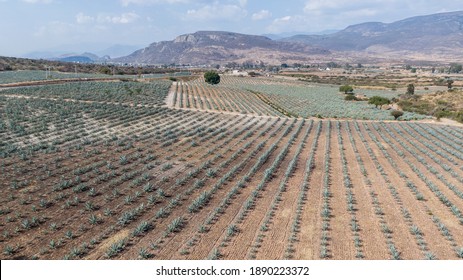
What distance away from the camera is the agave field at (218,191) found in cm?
1519

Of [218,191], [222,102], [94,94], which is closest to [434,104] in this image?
[222,102]

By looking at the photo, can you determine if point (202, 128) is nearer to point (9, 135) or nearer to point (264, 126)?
point (264, 126)

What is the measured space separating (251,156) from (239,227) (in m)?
13.5

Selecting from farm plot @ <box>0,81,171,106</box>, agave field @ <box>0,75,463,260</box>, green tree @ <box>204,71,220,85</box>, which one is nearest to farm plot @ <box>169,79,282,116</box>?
farm plot @ <box>0,81,171,106</box>

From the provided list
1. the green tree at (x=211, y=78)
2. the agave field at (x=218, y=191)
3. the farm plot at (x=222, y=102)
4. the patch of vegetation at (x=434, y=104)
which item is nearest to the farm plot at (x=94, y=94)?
the farm plot at (x=222, y=102)

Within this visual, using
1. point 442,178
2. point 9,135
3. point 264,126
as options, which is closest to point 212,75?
point 264,126

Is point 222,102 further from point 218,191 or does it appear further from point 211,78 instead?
point 211,78

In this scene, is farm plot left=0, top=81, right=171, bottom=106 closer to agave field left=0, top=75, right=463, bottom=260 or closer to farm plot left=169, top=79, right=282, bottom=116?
farm plot left=169, top=79, right=282, bottom=116

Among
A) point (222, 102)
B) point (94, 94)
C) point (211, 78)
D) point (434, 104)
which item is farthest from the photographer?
point (211, 78)

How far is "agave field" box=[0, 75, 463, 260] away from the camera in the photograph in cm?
1519

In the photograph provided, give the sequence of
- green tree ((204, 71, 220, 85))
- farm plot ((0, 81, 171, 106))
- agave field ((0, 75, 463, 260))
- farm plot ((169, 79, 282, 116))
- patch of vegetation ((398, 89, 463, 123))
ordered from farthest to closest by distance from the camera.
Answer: green tree ((204, 71, 220, 85)), patch of vegetation ((398, 89, 463, 123)), farm plot ((169, 79, 282, 116)), farm plot ((0, 81, 171, 106)), agave field ((0, 75, 463, 260))

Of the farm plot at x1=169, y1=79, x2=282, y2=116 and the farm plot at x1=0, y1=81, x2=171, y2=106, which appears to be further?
the farm plot at x1=169, y1=79, x2=282, y2=116

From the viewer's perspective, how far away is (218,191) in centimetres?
2167

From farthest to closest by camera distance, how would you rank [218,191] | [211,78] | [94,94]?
1. [211,78]
2. [94,94]
3. [218,191]
